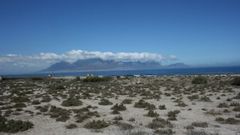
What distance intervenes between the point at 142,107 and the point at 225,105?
251 inches

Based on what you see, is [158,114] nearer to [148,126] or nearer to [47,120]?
[148,126]

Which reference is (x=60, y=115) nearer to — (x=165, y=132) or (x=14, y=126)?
(x=14, y=126)

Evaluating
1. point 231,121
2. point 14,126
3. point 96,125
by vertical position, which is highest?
point 14,126

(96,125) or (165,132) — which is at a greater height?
(96,125)

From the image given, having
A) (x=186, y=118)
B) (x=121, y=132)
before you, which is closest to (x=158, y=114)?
(x=186, y=118)

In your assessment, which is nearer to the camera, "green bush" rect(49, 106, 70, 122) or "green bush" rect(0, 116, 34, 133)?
"green bush" rect(0, 116, 34, 133)

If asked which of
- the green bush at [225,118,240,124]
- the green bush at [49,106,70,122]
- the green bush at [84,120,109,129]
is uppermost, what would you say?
the green bush at [49,106,70,122]

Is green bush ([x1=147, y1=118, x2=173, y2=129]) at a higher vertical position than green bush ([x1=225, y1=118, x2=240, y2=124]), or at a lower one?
higher

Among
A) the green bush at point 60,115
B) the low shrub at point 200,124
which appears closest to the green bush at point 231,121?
the low shrub at point 200,124

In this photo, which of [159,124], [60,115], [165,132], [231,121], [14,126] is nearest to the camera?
[165,132]

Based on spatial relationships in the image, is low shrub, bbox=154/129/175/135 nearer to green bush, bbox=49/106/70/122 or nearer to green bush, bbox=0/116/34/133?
green bush, bbox=49/106/70/122

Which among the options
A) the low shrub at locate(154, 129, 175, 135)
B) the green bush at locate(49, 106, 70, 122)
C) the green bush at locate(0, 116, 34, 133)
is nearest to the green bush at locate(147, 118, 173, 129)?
the low shrub at locate(154, 129, 175, 135)

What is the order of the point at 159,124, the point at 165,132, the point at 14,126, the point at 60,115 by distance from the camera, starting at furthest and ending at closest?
the point at 60,115 < the point at 159,124 < the point at 14,126 < the point at 165,132

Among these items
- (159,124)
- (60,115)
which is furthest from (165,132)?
(60,115)
